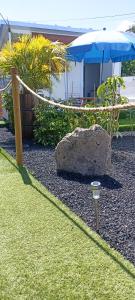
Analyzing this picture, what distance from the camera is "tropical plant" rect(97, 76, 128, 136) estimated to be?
6.51 m

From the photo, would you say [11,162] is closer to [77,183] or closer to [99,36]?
[77,183]

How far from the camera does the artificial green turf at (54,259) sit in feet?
8.20

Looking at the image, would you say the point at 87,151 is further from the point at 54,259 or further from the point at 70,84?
the point at 70,84

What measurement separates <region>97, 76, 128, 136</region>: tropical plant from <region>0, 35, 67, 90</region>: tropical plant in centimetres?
177

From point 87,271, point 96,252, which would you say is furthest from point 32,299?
point 96,252

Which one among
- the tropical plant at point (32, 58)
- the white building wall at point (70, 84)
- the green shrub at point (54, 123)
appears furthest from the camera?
the white building wall at point (70, 84)

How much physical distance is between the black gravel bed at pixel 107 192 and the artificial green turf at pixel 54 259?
5.2 inches

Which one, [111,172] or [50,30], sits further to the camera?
[50,30]

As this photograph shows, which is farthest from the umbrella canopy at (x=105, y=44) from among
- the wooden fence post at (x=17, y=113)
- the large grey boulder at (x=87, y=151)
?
the large grey boulder at (x=87, y=151)

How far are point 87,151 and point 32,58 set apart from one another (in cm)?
379

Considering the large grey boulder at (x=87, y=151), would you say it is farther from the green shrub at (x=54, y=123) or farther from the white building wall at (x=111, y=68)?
the white building wall at (x=111, y=68)

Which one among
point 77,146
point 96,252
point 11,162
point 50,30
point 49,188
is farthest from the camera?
point 50,30

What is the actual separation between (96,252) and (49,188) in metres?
1.72

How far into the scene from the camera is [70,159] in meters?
5.04
